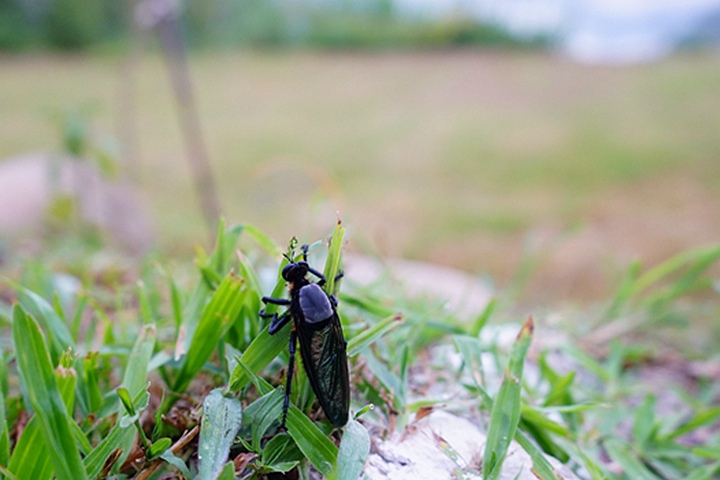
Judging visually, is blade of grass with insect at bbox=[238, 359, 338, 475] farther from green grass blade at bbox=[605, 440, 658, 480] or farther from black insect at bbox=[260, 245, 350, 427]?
green grass blade at bbox=[605, 440, 658, 480]

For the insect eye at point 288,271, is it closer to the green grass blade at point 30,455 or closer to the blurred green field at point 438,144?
the green grass blade at point 30,455

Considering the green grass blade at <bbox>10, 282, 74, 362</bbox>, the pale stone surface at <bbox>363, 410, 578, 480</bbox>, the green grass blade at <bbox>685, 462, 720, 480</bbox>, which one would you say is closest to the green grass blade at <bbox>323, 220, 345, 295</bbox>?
the pale stone surface at <bbox>363, 410, 578, 480</bbox>

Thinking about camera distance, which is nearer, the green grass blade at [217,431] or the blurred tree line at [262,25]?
the green grass blade at [217,431]

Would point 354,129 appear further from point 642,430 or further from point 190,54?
point 642,430

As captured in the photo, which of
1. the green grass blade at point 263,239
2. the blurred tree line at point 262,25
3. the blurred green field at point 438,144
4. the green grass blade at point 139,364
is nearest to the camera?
the green grass blade at point 139,364

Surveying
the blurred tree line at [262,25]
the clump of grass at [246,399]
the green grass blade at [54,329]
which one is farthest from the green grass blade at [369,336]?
the blurred tree line at [262,25]

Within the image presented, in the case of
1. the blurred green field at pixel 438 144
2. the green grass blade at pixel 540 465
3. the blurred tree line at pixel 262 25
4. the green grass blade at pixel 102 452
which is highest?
the blurred tree line at pixel 262 25

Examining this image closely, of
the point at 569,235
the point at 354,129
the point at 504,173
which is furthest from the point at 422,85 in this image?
the point at 569,235
